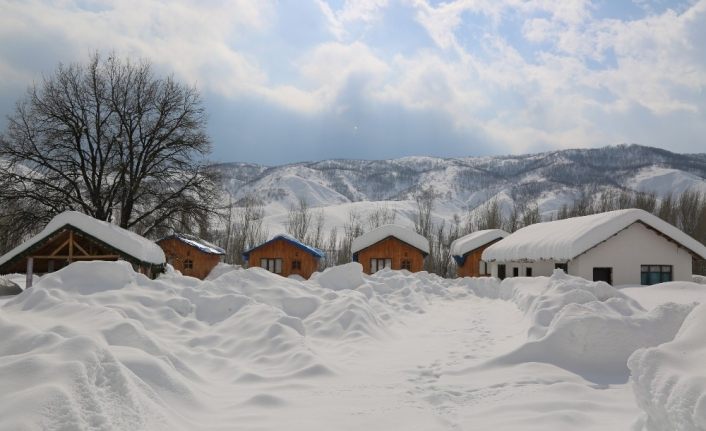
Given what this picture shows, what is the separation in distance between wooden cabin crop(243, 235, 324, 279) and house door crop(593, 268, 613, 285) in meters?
19.1

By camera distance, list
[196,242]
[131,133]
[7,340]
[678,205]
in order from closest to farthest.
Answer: [7,340] < [131,133] < [196,242] < [678,205]

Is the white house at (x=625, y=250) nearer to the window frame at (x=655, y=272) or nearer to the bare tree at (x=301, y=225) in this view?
the window frame at (x=655, y=272)

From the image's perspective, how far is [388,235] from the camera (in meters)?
34.4

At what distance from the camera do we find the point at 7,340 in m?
5.47

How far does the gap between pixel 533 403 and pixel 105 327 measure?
620 cm

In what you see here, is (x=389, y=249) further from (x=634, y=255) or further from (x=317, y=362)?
(x=317, y=362)

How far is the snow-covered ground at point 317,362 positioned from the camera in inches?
162

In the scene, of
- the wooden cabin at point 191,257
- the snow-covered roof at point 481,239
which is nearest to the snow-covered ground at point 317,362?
the wooden cabin at point 191,257

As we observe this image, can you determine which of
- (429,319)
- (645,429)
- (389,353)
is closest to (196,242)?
(429,319)

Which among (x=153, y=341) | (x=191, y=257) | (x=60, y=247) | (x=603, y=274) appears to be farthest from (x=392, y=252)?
(x=153, y=341)

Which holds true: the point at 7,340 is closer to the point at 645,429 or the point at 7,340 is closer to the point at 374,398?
the point at 374,398

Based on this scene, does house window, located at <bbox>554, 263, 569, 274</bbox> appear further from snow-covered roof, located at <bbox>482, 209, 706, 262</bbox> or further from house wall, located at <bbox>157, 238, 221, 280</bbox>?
house wall, located at <bbox>157, 238, 221, 280</bbox>

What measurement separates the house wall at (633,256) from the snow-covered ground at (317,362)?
8.07 m

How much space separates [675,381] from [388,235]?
1199 inches
